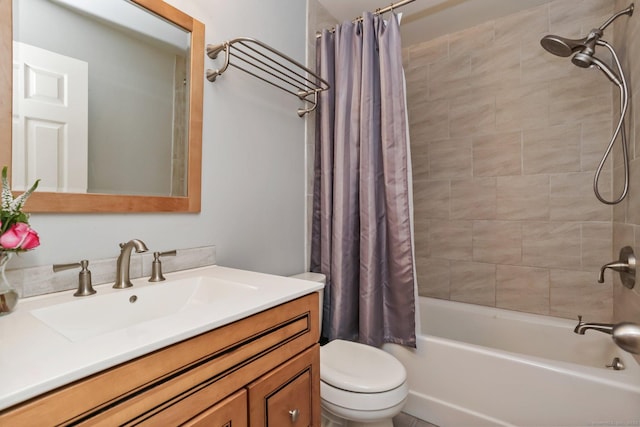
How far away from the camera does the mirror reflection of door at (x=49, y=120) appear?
2.77ft

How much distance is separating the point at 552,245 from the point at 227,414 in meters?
2.07

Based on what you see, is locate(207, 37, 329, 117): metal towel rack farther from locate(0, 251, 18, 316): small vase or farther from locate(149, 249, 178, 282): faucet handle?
locate(0, 251, 18, 316): small vase

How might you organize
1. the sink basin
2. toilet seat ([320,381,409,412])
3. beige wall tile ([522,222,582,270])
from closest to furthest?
the sink basin < toilet seat ([320,381,409,412]) < beige wall tile ([522,222,582,270])

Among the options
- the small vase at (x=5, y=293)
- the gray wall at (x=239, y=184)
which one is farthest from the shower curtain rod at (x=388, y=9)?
the small vase at (x=5, y=293)

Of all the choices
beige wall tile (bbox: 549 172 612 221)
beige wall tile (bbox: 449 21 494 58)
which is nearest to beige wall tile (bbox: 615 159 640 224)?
beige wall tile (bbox: 549 172 612 221)

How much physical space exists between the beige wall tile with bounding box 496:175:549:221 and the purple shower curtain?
3.00 feet

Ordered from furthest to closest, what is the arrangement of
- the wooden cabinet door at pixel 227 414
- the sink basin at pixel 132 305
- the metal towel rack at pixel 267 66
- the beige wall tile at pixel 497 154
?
1. the beige wall tile at pixel 497 154
2. the metal towel rack at pixel 267 66
3. the sink basin at pixel 132 305
4. the wooden cabinet door at pixel 227 414

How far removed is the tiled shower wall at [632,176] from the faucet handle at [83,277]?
2.04 metres

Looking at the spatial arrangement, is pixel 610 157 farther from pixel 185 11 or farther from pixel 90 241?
pixel 90 241

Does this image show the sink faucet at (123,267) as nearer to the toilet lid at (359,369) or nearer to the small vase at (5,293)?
the small vase at (5,293)

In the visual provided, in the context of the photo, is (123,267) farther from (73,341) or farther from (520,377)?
(520,377)

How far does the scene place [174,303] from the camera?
1026 mm

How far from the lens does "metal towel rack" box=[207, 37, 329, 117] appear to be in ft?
4.18

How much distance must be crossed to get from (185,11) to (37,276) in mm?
1078
